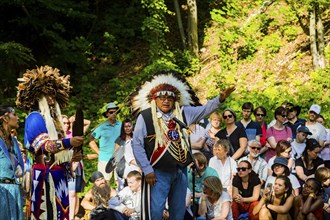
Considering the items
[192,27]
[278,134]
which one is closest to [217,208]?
[278,134]

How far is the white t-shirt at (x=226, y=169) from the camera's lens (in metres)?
10.8

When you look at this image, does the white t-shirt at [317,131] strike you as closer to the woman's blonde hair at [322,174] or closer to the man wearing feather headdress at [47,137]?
the woman's blonde hair at [322,174]

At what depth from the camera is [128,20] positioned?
21.4 m

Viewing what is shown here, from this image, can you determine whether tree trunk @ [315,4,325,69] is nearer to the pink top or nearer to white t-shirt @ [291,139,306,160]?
the pink top

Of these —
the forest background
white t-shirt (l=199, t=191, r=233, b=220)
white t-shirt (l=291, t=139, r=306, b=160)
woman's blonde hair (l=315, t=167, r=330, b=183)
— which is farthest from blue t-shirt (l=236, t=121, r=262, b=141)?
the forest background

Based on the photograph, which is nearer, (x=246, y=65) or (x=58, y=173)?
(x=58, y=173)

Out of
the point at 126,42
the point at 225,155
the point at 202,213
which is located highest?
the point at 126,42

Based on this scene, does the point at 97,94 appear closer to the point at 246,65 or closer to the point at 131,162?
the point at 246,65

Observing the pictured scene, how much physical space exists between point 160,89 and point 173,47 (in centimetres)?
1308

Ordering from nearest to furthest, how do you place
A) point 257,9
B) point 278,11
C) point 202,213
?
point 202,213 → point 278,11 → point 257,9

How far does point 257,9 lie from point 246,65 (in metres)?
2.37

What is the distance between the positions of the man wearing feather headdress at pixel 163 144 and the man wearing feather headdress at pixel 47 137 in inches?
33.6

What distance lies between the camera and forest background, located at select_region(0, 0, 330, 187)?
54.1 feet

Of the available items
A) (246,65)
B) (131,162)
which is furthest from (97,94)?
(131,162)
